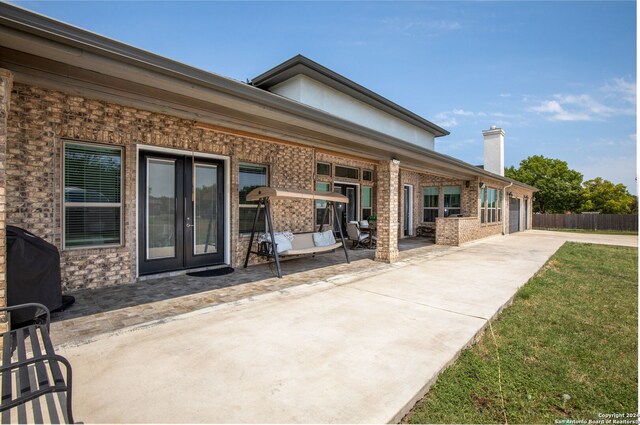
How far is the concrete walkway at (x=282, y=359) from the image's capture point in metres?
2.12

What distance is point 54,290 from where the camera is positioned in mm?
3736

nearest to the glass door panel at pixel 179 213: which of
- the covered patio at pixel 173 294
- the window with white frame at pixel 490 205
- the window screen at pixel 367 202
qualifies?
the covered patio at pixel 173 294

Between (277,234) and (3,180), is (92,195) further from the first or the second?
(277,234)

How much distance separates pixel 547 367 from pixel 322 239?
18.7 ft

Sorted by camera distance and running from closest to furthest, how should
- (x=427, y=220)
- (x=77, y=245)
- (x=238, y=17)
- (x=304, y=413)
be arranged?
(x=304, y=413), (x=77, y=245), (x=238, y=17), (x=427, y=220)

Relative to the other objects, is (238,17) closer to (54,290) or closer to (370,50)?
(370,50)

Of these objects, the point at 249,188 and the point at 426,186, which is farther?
the point at 426,186

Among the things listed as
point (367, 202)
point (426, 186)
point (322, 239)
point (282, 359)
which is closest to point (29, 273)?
point (282, 359)

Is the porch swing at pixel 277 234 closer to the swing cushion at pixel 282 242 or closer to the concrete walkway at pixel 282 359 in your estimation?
the swing cushion at pixel 282 242

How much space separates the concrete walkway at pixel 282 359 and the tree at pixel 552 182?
37371mm

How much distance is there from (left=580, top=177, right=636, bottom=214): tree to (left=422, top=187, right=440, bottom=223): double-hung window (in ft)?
97.3

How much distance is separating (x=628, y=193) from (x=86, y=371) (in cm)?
4842

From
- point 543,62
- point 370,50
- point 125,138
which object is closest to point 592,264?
point 543,62

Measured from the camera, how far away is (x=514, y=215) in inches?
761
